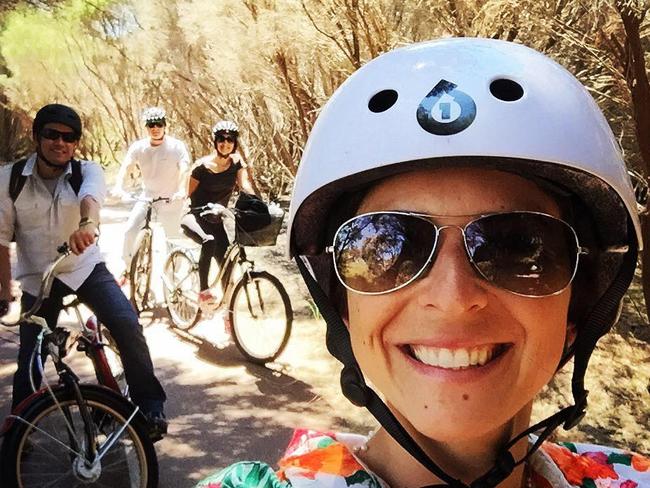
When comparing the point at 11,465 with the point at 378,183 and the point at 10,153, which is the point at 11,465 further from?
the point at 10,153

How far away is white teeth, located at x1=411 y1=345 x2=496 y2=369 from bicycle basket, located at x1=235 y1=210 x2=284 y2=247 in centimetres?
413

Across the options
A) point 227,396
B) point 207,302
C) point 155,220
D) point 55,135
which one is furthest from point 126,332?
point 155,220

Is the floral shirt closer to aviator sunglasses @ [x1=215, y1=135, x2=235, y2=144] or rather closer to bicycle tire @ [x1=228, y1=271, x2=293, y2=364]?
bicycle tire @ [x1=228, y1=271, x2=293, y2=364]

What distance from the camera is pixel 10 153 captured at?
25734 mm

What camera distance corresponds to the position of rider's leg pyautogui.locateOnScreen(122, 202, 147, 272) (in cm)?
602

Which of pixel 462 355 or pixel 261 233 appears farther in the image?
pixel 261 233

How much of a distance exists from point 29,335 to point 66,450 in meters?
0.62

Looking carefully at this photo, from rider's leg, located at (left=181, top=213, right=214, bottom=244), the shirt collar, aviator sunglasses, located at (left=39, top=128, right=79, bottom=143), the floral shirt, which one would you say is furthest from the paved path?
the floral shirt

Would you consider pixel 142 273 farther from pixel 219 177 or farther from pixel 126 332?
pixel 126 332

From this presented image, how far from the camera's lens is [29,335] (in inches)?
131

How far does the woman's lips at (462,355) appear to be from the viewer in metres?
1.05

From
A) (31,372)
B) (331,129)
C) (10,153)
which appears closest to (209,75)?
(31,372)

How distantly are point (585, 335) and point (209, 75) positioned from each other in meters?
12.4

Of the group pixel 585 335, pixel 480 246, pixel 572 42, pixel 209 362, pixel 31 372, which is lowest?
pixel 209 362
